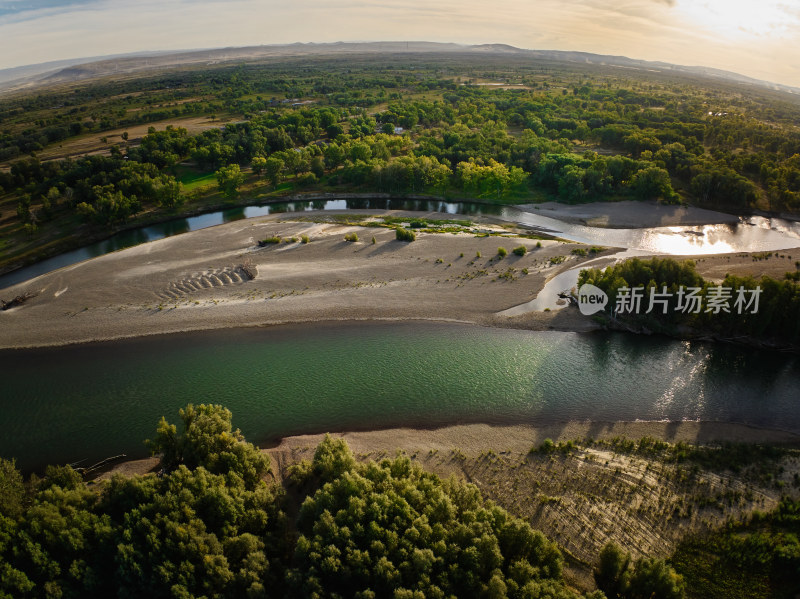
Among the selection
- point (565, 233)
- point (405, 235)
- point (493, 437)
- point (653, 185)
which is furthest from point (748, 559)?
point (653, 185)

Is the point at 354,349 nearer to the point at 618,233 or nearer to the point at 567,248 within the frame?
the point at 567,248

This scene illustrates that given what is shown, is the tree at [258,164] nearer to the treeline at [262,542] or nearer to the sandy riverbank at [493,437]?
the sandy riverbank at [493,437]

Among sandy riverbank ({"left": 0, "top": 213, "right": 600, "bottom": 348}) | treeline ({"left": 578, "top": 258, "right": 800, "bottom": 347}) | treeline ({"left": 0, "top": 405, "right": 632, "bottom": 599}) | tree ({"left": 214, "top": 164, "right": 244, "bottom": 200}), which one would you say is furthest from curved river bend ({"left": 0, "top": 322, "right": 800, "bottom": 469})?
tree ({"left": 214, "top": 164, "right": 244, "bottom": 200})

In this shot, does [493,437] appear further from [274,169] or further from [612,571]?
[274,169]

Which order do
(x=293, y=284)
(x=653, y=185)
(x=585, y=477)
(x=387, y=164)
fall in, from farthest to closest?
(x=387, y=164), (x=653, y=185), (x=293, y=284), (x=585, y=477)

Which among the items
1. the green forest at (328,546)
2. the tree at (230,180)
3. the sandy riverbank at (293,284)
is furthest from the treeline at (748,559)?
the tree at (230,180)

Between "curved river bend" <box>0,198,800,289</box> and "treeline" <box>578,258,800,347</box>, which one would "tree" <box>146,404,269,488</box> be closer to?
"treeline" <box>578,258,800,347</box>
